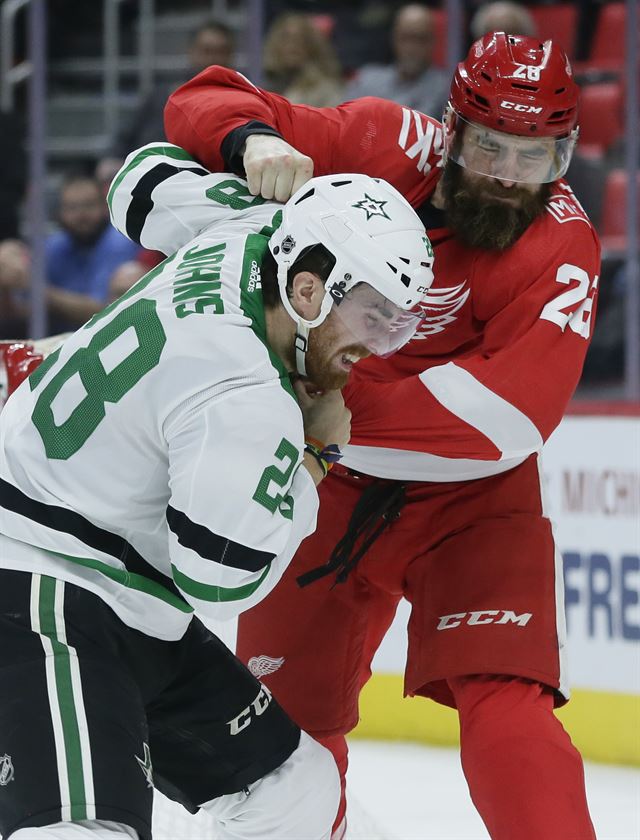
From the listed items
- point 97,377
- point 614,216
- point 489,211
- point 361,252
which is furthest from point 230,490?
point 614,216

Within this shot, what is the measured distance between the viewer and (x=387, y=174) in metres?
2.38

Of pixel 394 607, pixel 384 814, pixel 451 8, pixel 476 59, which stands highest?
pixel 476 59

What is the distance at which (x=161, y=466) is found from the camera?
72.2 inches

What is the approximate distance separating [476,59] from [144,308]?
79 cm

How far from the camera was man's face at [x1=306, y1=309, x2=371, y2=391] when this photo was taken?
1.88 metres

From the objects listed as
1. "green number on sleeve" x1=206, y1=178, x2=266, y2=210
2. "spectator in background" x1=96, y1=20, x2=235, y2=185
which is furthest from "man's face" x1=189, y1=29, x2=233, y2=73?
"green number on sleeve" x1=206, y1=178, x2=266, y2=210

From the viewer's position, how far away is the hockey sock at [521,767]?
2.02m

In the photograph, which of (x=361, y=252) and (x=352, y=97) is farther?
(x=352, y=97)

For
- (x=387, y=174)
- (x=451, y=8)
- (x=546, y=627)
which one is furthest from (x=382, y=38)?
(x=546, y=627)

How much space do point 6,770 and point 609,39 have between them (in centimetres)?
403

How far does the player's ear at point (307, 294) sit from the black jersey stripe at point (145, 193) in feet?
1.42

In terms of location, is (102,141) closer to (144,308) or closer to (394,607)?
(394,607)

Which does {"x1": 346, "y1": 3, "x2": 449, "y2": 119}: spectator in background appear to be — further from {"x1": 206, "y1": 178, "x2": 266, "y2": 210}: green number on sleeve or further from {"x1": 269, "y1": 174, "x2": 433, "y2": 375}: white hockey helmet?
{"x1": 269, "y1": 174, "x2": 433, "y2": 375}: white hockey helmet

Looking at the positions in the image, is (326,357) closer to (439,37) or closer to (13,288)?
(13,288)
